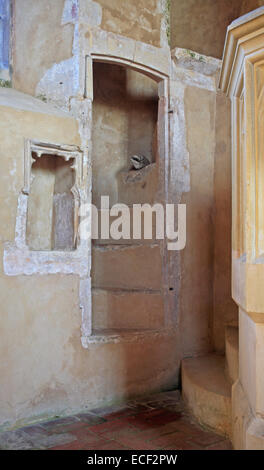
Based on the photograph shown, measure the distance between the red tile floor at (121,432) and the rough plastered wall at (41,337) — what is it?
0.18 m

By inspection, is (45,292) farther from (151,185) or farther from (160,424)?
(151,185)

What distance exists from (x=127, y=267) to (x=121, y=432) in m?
2.05

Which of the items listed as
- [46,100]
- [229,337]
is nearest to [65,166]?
[46,100]

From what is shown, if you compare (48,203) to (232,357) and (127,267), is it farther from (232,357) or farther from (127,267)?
(232,357)

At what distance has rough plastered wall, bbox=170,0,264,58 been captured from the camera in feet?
20.3

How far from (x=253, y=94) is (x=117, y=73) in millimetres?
4406

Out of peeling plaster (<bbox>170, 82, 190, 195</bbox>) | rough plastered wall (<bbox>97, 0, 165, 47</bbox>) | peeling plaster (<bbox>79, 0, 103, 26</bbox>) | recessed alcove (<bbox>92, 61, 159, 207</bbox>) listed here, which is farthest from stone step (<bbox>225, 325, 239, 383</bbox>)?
peeling plaster (<bbox>79, 0, 103, 26</bbox>)

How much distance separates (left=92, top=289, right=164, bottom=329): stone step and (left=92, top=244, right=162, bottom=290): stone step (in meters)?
0.17

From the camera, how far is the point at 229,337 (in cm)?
445

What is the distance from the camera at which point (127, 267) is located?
213 inches

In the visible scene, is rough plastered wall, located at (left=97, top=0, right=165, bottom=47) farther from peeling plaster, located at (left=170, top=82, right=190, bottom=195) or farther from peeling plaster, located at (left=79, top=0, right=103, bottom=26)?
peeling plaster, located at (left=170, top=82, right=190, bottom=195)

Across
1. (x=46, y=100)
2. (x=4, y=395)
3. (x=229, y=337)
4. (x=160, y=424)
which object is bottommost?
(x=160, y=424)

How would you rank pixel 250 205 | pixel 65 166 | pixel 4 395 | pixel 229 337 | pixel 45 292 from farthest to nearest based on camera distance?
pixel 65 166, pixel 229 337, pixel 45 292, pixel 4 395, pixel 250 205

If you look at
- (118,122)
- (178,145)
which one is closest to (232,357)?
(178,145)
